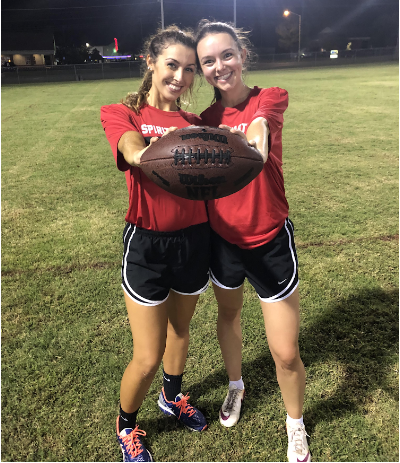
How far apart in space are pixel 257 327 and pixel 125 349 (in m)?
1.04

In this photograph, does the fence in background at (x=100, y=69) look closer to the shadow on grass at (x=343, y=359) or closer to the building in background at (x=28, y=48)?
the building in background at (x=28, y=48)

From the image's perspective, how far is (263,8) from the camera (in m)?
57.3

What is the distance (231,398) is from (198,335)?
2.31ft

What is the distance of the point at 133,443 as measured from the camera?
206 cm

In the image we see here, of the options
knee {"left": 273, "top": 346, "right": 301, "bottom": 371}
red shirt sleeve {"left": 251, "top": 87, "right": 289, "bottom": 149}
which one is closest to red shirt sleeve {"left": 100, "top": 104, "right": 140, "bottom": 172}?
red shirt sleeve {"left": 251, "top": 87, "right": 289, "bottom": 149}

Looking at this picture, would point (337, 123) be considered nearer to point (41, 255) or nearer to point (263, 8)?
point (41, 255)

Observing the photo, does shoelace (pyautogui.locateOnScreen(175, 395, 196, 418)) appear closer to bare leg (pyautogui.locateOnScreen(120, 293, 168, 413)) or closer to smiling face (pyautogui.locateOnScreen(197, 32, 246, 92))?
bare leg (pyautogui.locateOnScreen(120, 293, 168, 413))

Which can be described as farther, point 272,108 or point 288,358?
point 288,358

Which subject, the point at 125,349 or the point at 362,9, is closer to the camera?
the point at 125,349

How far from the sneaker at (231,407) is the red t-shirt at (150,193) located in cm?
118

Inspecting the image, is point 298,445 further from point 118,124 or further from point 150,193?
point 118,124

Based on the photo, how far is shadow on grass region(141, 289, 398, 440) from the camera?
2312mm

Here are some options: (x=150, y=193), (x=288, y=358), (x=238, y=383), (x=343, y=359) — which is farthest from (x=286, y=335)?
(x=343, y=359)

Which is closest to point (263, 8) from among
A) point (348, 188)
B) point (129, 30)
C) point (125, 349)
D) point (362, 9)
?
point (362, 9)
